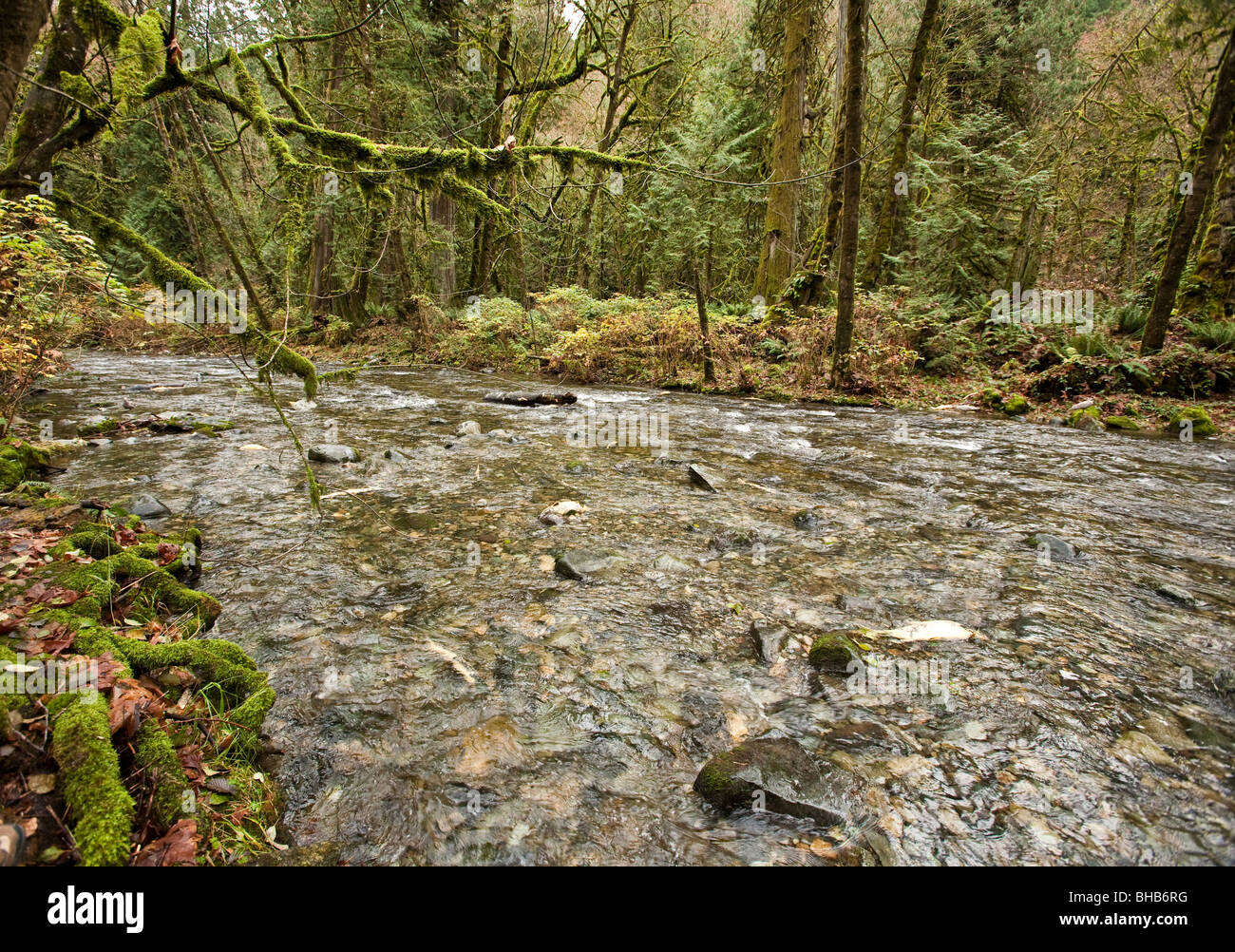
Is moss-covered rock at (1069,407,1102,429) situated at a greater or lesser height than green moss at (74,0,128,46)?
lesser

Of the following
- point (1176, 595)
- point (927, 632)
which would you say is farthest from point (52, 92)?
point (1176, 595)

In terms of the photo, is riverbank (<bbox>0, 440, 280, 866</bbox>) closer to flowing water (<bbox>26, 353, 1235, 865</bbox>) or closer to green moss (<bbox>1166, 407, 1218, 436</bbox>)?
flowing water (<bbox>26, 353, 1235, 865</bbox>)

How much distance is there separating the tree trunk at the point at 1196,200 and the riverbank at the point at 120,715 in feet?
41.4

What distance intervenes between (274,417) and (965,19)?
1996 centimetres

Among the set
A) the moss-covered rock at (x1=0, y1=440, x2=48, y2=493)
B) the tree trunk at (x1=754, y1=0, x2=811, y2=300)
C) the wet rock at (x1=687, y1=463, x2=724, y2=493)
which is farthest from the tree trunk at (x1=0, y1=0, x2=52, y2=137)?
the tree trunk at (x1=754, y1=0, x2=811, y2=300)

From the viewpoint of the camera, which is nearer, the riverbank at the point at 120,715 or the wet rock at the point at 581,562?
the riverbank at the point at 120,715

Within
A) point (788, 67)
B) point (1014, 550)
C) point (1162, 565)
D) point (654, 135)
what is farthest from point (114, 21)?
point (654, 135)

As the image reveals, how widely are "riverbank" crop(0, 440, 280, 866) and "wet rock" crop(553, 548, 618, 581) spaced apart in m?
1.63

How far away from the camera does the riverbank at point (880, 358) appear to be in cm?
839

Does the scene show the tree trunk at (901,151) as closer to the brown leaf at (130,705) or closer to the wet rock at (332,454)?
the wet rock at (332,454)

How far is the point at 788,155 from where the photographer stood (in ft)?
40.1

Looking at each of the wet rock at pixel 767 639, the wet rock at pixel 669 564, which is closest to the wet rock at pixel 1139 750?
the wet rock at pixel 767 639

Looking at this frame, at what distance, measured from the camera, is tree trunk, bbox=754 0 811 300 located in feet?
39.1

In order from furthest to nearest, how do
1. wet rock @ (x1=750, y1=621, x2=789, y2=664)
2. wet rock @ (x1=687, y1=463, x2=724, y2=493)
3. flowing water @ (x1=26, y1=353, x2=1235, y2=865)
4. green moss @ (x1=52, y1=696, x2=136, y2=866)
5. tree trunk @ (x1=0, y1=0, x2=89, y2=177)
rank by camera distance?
wet rock @ (x1=687, y1=463, x2=724, y2=493) → tree trunk @ (x1=0, y1=0, x2=89, y2=177) → wet rock @ (x1=750, y1=621, x2=789, y2=664) → flowing water @ (x1=26, y1=353, x2=1235, y2=865) → green moss @ (x1=52, y1=696, x2=136, y2=866)
